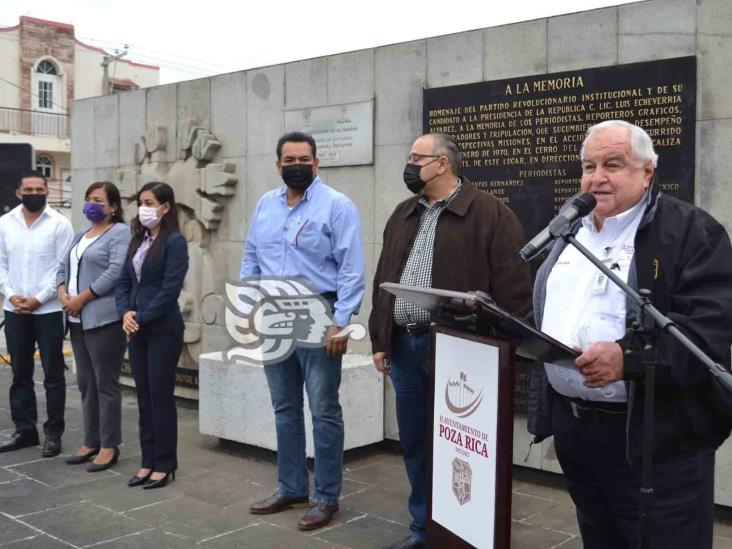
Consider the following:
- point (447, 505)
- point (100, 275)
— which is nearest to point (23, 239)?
point (100, 275)

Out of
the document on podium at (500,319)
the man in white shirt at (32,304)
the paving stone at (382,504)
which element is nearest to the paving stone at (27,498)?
the man in white shirt at (32,304)

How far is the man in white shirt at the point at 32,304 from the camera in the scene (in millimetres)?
6215

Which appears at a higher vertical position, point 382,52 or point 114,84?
point 114,84

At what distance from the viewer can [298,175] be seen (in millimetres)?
4660

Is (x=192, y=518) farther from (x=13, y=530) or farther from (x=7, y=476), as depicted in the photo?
(x=7, y=476)

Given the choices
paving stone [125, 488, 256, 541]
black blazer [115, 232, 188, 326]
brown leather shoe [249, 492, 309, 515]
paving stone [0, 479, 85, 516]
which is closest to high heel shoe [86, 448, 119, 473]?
paving stone [0, 479, 85, 516]

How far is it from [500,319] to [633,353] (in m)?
0.47

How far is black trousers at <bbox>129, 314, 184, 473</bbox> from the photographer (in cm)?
523

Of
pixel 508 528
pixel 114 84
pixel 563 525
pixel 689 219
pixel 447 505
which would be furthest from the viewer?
pixel 114 84

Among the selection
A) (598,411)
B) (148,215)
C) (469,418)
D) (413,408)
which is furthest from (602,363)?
(148,215)

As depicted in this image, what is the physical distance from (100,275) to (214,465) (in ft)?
5.00

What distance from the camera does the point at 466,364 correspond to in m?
3.13

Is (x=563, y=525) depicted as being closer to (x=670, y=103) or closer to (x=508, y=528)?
(x=508, y=528)

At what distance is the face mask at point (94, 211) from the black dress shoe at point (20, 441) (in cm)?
178
